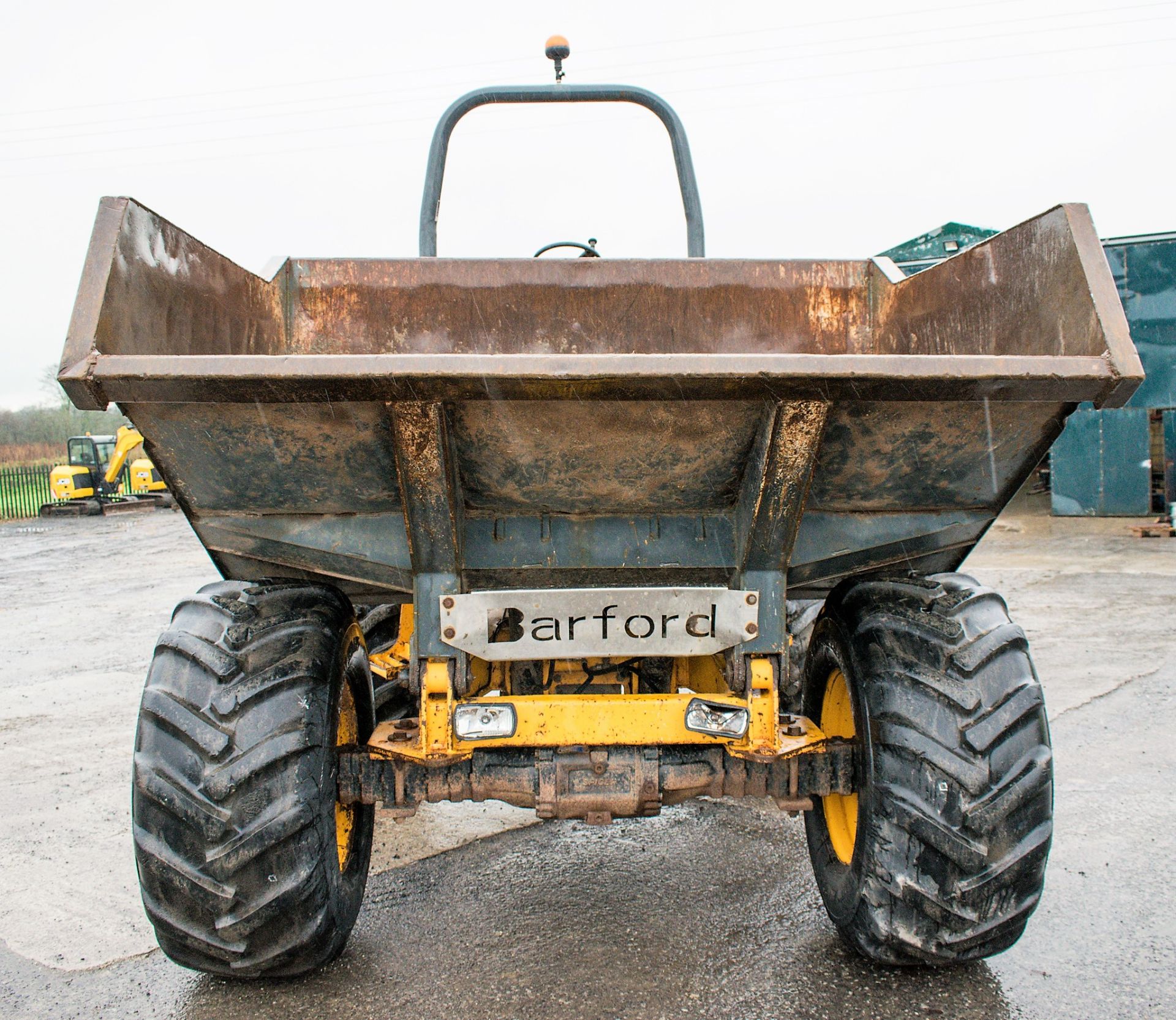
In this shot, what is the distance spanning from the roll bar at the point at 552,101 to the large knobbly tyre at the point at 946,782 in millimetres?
2249

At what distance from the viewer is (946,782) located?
6.99ft

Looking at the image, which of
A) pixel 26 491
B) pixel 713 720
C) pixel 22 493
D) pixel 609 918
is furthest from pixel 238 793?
pixel 26 491

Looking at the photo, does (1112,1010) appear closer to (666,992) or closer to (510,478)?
(666,992)

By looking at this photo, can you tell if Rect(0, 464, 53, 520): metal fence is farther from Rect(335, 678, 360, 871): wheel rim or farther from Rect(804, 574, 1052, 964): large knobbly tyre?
Rect(804, 574, 1052, 964): large knobbly tyre

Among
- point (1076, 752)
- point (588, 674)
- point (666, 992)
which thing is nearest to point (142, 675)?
point (588, 674)

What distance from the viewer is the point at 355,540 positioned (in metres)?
2.29

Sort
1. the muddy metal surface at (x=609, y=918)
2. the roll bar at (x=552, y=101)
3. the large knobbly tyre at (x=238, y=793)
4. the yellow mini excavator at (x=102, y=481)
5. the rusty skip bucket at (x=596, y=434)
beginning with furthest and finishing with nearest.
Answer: the yellow mini excavator at (x=102, y=481)
the roll bar at (x=552, y=101)
the muddy metal surface at (x=609, y=918)
the large knobbly tyre at (x=238, y=793)
the rusty skip bucket at (x=596, y=434)

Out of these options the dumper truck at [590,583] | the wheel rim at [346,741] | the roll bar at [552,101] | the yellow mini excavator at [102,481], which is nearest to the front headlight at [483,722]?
the dumper truck at [590,583]

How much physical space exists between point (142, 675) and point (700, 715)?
4.89m

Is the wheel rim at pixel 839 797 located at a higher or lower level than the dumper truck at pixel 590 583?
lower

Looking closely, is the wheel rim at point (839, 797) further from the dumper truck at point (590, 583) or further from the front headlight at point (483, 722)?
the front headlight at point (483, 722)

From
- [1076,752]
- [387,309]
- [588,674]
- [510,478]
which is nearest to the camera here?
[510,478]

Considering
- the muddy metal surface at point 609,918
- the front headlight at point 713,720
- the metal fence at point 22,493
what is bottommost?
the metal fence at point 22,493

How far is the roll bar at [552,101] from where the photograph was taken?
154 inches
